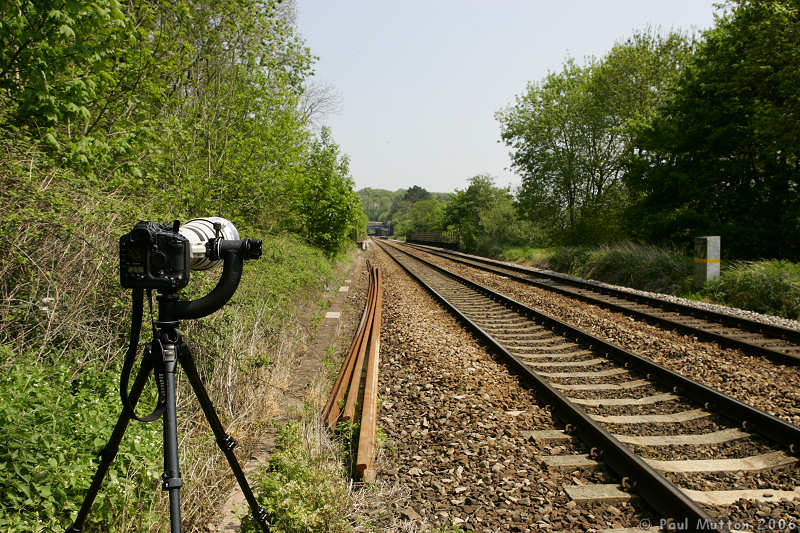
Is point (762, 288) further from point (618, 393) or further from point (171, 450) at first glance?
point (171, 450)

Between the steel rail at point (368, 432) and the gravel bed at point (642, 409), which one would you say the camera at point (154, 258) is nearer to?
the steel rail at point (368, 432)

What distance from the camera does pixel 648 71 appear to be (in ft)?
71.8

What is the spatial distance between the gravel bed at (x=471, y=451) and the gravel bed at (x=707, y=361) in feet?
7.18

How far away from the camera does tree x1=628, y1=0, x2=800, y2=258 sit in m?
12.3

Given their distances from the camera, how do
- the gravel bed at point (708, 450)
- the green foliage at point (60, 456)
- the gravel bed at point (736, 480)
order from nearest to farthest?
the green foliage at point (60, 456), the gravel bed at point (736, 480), the gravel bed at point (708, 450)

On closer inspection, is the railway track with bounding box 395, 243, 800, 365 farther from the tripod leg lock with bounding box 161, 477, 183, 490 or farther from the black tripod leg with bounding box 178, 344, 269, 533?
the tripod leg lock with bounding box 161, 477, 183, 490

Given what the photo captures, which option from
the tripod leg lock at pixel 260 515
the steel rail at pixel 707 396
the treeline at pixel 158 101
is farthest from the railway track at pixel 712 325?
the treeline at pixel 158 101

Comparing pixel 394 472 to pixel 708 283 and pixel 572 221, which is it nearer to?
pixel 708 283

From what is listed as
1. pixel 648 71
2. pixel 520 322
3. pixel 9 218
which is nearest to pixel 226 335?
pixel 9 218

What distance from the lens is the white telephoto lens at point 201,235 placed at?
72.6 inches

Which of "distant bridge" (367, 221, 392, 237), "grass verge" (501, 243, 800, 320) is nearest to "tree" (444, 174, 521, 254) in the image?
"grass verge" (501, 243, 800, 320)

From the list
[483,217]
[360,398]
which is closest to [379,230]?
[483,217]

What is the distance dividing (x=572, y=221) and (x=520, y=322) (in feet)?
58.0

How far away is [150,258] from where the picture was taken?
1.61 m
